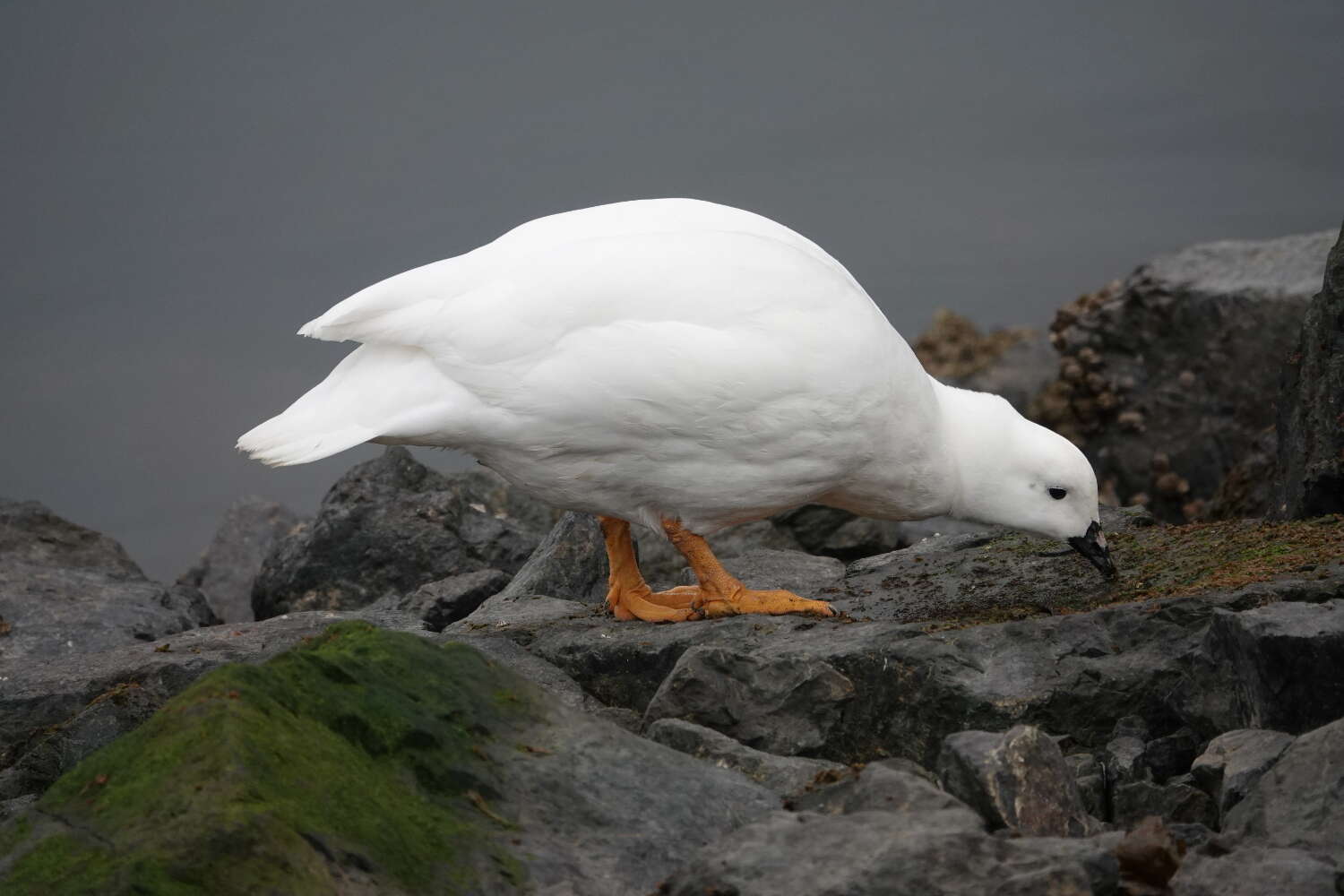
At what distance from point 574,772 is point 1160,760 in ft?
7.32

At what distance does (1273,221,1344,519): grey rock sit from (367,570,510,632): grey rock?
4369 mm

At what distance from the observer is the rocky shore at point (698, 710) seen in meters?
3.59

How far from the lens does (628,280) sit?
6512 mm

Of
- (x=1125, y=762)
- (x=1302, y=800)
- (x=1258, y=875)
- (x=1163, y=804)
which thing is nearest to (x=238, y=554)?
(x=1125, y=762)

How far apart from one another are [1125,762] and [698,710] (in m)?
1.52

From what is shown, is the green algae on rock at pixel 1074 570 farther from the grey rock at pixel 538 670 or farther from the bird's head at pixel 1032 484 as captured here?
the grey rock at pixel 538 670

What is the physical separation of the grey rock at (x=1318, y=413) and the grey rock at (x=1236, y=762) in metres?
2.75

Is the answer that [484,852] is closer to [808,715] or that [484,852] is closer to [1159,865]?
[1159,865]

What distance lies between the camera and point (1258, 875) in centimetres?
369

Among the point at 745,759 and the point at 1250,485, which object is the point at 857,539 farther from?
the point at 745,759

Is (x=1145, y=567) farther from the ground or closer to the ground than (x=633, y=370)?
closer to the ground

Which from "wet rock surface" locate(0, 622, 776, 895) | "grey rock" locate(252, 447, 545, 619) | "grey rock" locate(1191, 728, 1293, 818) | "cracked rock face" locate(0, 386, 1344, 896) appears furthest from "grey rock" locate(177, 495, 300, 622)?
"grey rock" locate(1191, 728, 1293, 818)

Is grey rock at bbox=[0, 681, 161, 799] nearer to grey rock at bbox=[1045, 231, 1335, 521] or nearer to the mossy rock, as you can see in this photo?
the mossy rock

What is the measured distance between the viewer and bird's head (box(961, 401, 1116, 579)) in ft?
23.9
